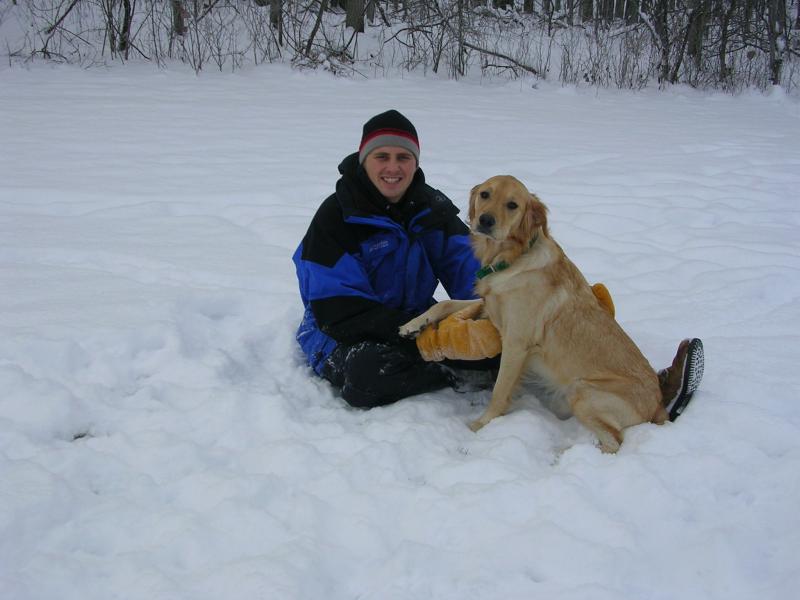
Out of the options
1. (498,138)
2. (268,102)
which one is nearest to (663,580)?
(498,138)

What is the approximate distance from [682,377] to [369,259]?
1.50 m

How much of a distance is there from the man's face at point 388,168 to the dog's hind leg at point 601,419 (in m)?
1.31

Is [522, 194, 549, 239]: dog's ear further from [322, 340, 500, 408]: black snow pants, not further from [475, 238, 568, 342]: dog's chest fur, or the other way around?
[322, 340, 500, 408]: black snow pants

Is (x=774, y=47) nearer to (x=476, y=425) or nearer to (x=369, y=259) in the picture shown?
(x=369, y=259)

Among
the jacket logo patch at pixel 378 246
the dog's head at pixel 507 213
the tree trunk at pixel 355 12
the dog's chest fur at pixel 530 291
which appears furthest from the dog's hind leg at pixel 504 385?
the tree trunk at pixel 355 12

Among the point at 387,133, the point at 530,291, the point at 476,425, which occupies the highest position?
the point at 387,133

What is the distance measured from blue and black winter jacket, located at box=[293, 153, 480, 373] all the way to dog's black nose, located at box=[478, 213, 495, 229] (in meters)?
0.50

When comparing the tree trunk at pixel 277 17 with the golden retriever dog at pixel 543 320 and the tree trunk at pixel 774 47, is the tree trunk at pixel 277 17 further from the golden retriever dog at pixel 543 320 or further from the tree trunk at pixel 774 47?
the golden retriever dog at pixel 543 320

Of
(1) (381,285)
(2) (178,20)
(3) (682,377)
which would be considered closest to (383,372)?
(1) (381,285)

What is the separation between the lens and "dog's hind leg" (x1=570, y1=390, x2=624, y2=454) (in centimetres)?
249

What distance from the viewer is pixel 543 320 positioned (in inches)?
108

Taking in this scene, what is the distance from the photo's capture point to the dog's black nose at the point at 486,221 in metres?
2.64

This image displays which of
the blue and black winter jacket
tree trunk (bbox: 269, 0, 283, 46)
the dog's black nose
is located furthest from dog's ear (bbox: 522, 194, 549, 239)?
tree trunk (bbox: 269, 0, 283, 46)

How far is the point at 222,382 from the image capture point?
287 cm
